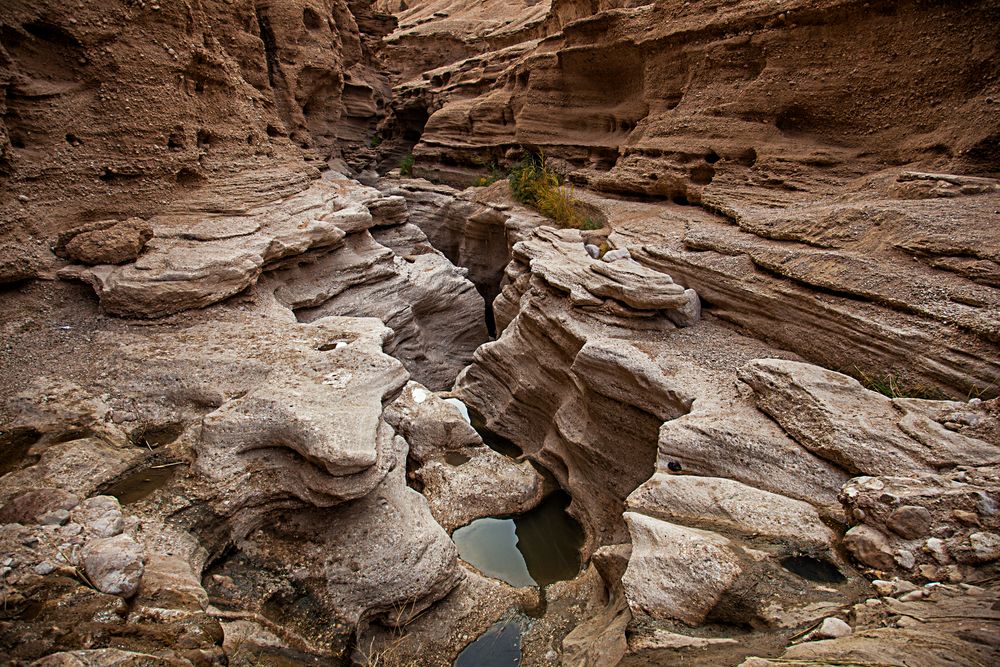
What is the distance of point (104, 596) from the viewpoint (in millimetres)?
2635

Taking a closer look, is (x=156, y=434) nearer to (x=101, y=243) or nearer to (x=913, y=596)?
(x=101, y=243)

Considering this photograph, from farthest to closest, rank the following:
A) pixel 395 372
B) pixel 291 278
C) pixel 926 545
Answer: pixel 291 278
pixel 395 372
pixel 926 545

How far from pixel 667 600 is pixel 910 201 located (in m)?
4.78

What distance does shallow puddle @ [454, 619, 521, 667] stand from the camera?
13.9ft

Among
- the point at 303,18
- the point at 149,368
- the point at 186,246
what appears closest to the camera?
the point at 149,368

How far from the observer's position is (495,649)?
4336 mm

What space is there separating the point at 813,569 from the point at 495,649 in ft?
8.94

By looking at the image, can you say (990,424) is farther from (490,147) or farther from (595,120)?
(490,147)

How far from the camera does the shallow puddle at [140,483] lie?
11.9 ft

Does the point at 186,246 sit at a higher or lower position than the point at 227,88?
lower

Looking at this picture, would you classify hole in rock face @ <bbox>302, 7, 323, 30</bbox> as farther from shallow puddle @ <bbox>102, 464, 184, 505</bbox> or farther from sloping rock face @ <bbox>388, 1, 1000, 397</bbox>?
shallow puddle @ <bbox>102, 464, 184, 505</bbox>

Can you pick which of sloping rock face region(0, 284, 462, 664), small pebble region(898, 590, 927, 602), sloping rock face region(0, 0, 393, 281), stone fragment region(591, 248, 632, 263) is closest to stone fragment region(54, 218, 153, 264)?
sloping rock face region(0, 0, 393, 281)

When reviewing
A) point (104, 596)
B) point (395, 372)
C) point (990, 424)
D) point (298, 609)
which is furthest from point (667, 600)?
point (395, 372)

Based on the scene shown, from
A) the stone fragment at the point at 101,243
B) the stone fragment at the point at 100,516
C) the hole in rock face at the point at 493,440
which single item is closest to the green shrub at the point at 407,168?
the hole in rock face at the point at 493,440
